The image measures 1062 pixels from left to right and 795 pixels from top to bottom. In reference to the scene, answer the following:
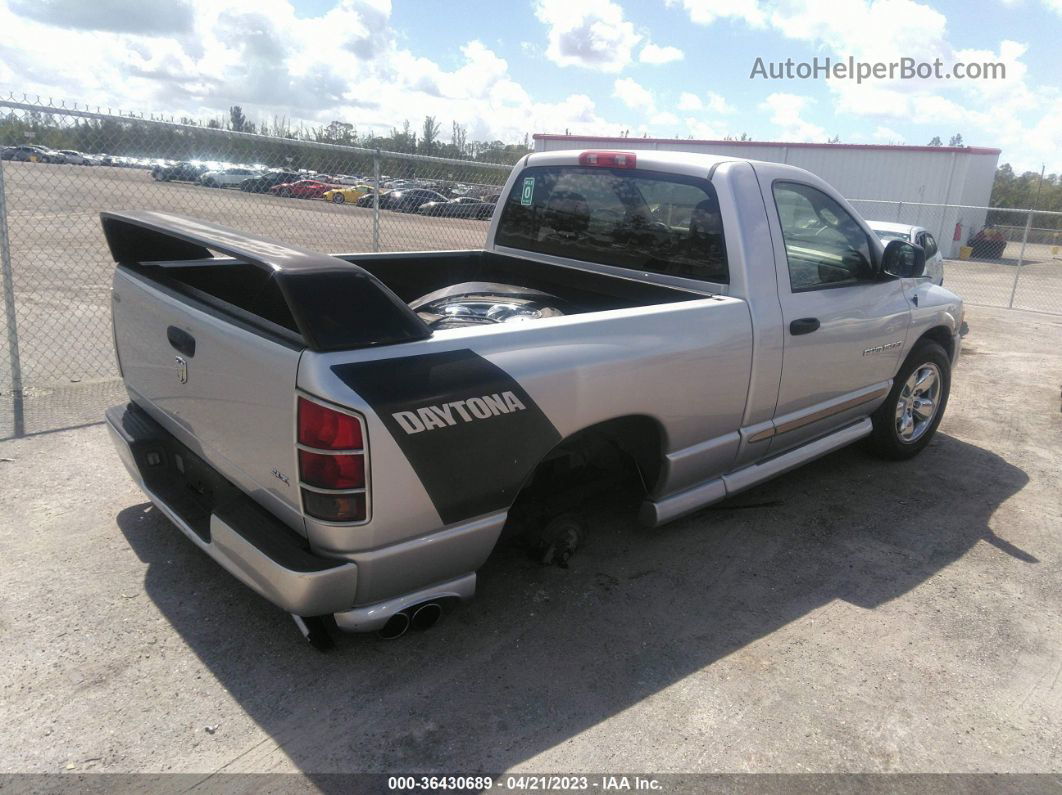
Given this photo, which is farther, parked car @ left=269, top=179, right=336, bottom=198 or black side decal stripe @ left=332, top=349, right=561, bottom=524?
parked car @ left=269, top=179, right=336, bottom=198

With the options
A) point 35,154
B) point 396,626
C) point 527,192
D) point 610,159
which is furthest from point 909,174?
point 396,626

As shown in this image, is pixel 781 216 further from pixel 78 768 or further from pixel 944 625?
pixel 78 768

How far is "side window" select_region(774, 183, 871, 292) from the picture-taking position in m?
3.97

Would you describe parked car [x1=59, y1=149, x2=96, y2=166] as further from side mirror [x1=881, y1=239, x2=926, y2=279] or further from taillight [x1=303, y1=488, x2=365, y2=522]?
side mirror [x1=881, y1=239, x2=926, y2=279]

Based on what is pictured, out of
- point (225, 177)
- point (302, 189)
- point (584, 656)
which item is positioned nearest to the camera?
point (584, 656)

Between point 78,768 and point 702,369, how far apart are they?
2709 millimetres

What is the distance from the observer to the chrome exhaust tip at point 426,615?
2842 mm

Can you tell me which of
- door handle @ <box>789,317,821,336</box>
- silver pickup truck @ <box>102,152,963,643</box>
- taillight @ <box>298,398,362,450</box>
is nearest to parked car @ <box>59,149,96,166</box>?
silver pickup truck @ <box>102,152,963,643</box>

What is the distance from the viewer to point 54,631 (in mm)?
3020

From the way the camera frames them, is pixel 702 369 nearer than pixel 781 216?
Yes

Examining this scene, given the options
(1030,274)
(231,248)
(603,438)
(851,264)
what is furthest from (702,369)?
(1030,274)

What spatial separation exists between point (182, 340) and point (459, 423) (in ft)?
3.75

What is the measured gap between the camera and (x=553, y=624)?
3.25 metres

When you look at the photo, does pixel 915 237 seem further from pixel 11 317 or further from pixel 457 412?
pixel 11 317
